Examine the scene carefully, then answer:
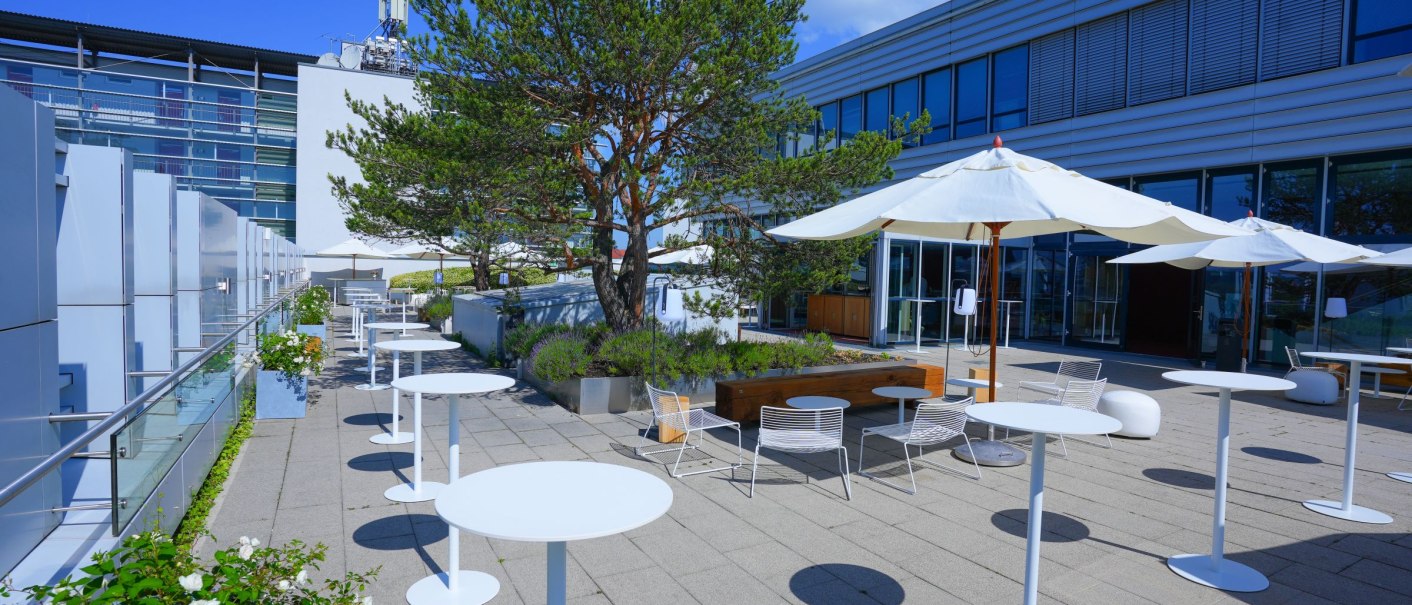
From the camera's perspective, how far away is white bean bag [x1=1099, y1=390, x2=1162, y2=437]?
24.5 feet

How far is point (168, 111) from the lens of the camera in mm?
34281

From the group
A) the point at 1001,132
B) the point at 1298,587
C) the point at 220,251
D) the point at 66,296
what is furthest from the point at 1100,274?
→ the point at 66,296

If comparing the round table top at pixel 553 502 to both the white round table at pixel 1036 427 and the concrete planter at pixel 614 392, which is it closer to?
the white round table at pixel 1036 427

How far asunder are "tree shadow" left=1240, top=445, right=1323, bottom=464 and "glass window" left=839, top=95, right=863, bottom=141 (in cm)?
1446

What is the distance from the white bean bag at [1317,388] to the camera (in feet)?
31.7

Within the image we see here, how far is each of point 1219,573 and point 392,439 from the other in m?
6.39

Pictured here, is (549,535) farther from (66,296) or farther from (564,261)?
(564,261)

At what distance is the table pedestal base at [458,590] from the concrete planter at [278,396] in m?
4.90

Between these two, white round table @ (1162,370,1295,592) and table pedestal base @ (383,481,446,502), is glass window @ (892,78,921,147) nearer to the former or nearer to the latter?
white round table @ (1162,370,1295,592)

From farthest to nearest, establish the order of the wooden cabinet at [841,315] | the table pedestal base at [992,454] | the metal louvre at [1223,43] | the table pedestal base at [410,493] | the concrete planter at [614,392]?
the wooden cabinet at [841,315] < the metal louvre at [1223,43] < the concrete planter at [614,392] < the table pedestal base at [992,454] < the table pedestal base at [410,493]

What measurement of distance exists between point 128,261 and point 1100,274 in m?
16.4

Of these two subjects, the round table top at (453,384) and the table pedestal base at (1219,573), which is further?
the round table top at (453,384)

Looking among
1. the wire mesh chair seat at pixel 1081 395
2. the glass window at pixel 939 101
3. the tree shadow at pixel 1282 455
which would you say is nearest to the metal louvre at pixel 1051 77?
the glass window at pixel 939 101

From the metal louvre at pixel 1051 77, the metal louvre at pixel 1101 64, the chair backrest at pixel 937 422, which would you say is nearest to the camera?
the chair backrest at pixel 937 422
